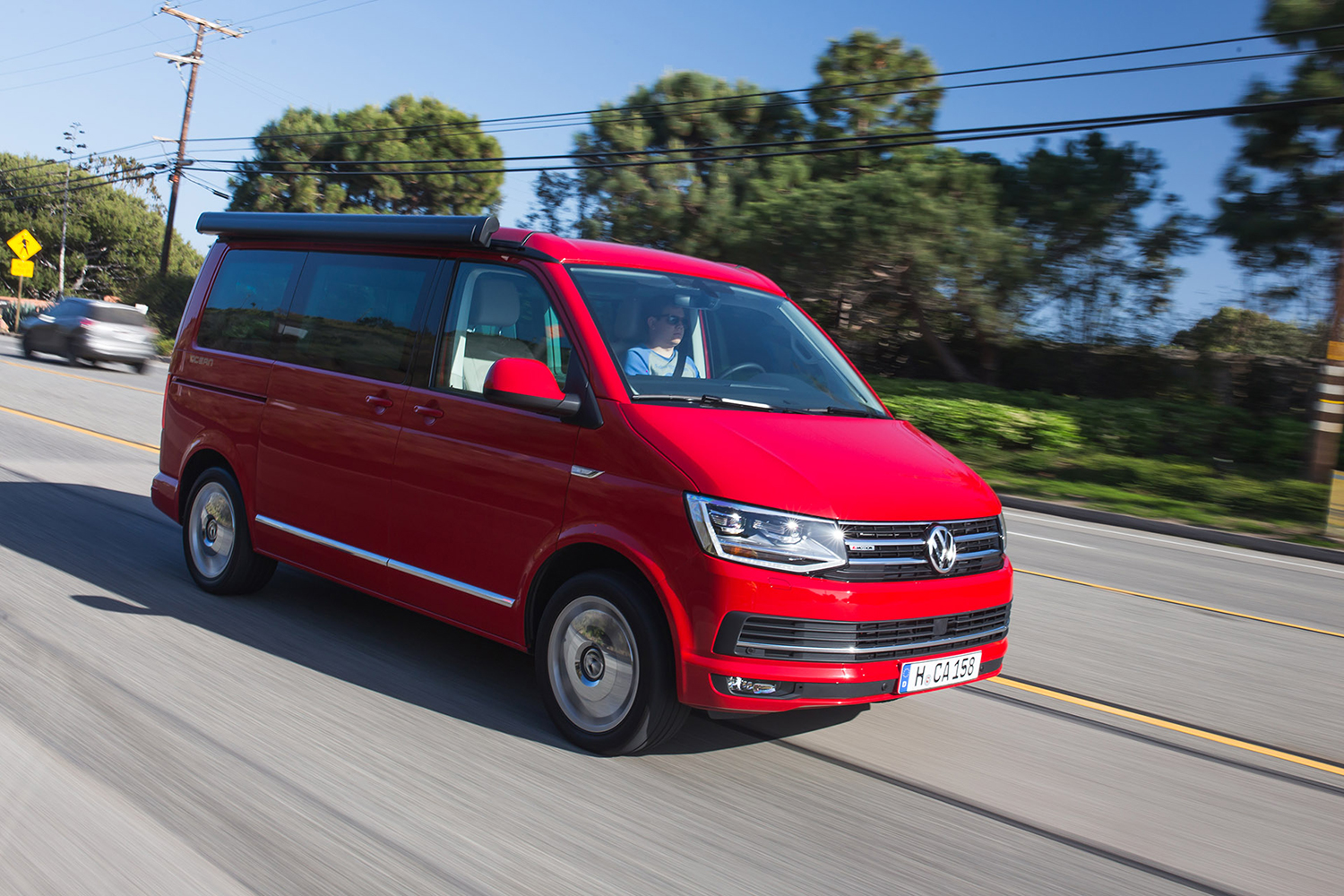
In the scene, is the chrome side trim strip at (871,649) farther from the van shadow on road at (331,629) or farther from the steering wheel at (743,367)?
the steering wheel at (743,367)

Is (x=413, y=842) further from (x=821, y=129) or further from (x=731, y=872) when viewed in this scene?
(x=821, y=129)

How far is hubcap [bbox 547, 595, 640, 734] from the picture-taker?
14.1 ft

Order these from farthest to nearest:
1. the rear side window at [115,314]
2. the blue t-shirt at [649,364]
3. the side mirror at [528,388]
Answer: the rear side window at [115,314] < the blue t-shirt at [649,364] < the side mirror at [528,388]

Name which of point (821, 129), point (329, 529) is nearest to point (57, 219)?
point (821, 129)


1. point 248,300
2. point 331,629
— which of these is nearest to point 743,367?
point 331,629

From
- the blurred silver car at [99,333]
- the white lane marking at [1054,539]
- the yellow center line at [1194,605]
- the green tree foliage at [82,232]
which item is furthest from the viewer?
the green tree foliage at [82,232]

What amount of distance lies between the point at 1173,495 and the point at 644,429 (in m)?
15.6

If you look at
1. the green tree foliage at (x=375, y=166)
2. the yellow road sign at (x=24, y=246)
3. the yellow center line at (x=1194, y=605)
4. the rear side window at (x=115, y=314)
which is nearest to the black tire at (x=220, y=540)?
the yellow center line at (x=1194, y=605)

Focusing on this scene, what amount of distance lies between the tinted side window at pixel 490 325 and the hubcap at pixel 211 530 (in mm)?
2017

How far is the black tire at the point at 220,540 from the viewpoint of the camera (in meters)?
6.30

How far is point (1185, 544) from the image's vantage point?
46.9ft

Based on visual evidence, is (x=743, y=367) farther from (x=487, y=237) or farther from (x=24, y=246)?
(x=24, y=246)

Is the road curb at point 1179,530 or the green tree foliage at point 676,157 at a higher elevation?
the green tree foliage at point 676,157

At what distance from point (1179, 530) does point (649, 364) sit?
12787mm
